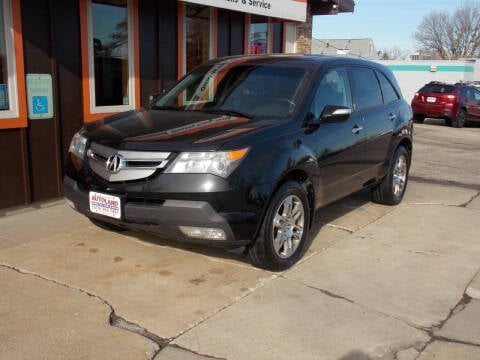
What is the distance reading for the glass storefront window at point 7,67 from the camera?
5.89 metres

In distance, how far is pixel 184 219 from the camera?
3889 mm

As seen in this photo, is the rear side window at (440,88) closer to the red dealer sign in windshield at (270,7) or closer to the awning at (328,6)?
the awning at (328,6)

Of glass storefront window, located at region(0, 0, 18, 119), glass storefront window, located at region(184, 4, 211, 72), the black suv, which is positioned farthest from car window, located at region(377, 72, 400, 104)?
glass storefront window, located at region(0, 0, 18, 119)

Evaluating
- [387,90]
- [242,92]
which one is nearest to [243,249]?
[242,92]

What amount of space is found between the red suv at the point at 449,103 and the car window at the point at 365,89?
1455 cm

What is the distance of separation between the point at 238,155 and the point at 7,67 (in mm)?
3485

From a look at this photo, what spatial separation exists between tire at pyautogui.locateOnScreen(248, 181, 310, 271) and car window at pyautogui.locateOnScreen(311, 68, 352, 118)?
874 millimetres

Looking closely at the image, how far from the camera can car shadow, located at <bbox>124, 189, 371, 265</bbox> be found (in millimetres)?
4800

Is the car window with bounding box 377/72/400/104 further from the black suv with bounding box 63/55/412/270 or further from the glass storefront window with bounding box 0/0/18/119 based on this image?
the glass storefront window with bounding box 0/0/18/119

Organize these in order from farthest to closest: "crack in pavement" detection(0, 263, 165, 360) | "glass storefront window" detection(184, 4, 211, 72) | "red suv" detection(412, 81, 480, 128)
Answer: "red suv" detection(412, 81, 480, 128) → "glass storefront window" detection(184, 4, 211, 72) → "crack in pavement" detection(0, 263, 165, 360)

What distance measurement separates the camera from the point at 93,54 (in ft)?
23.0

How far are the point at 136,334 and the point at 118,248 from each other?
161 cm

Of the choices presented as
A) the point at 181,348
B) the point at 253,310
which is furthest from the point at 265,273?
the point at 181,348

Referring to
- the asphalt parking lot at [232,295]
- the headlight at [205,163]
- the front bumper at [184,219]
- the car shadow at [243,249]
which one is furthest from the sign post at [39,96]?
the headlight at [205,163]
